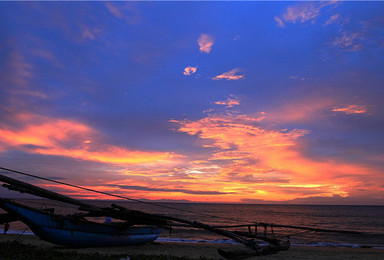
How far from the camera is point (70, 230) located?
46.8 feet

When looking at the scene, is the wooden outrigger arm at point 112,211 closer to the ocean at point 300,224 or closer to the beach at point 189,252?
the beach at point 189,252

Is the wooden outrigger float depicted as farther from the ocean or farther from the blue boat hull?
the ocean

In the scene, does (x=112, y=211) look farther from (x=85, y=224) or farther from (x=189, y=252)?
(x=189, y=252)

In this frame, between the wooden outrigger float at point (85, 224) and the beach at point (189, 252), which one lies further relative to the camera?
the beach at point (189, 252)

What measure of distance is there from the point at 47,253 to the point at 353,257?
784 inches

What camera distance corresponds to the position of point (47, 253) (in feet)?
42.0

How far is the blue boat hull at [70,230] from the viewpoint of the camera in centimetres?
1258

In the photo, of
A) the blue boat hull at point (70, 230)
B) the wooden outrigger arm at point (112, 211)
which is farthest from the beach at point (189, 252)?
the wooden outrigger arm at point (112, 211)

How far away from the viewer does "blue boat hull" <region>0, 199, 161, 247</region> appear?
12578mm

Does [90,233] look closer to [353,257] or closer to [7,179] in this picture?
[7,179]

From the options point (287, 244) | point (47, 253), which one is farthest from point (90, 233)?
point (287, 244)

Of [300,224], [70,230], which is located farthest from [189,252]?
[300,224]

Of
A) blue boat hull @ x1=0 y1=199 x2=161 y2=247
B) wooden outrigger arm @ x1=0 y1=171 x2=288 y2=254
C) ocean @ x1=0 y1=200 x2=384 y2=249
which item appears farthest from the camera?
ocean @ x1=0 y1=200 x2=384 y2=249

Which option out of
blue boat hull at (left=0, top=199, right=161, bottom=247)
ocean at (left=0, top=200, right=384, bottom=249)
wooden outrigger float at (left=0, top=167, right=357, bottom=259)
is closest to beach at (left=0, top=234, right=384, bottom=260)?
blue boat hull at (left=0, top=199, right=161, bottom=247)
